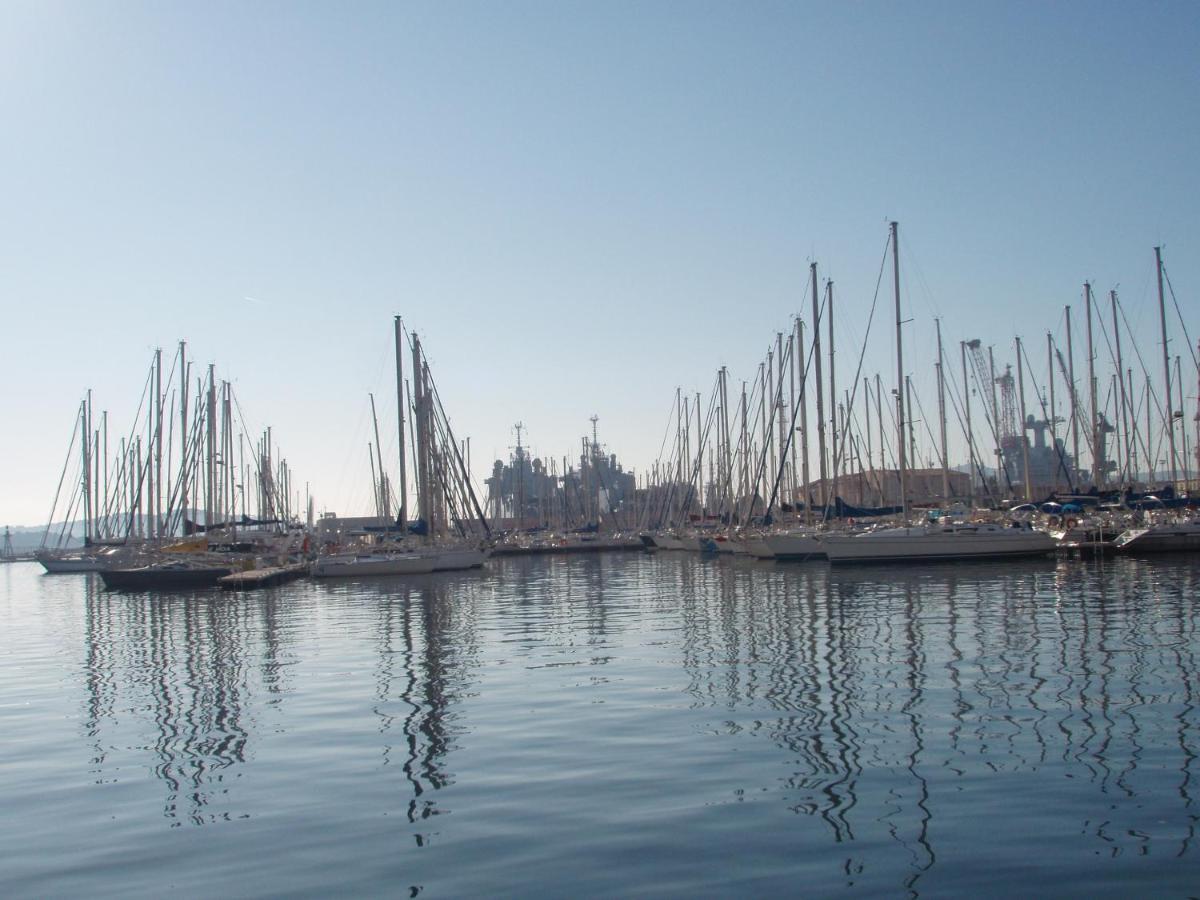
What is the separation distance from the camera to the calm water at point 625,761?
391 inches

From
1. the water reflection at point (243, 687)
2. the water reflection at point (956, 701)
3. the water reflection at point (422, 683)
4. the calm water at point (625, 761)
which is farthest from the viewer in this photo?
the water reflection at point (243, 687)

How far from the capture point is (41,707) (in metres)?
20.4

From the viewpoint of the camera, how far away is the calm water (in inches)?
391

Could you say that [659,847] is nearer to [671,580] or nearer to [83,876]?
[83,876]

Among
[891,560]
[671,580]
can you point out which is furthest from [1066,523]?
[671,580]

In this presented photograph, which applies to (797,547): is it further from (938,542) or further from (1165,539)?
(1165,539)

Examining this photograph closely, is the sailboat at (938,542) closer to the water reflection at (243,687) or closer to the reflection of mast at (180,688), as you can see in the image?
the water reflection at (243,687)

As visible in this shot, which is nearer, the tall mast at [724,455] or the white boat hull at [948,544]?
the white boat hull at [948,544]

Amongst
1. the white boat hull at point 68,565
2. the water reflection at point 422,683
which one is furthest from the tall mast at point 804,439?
the white boat hull at point 68,565

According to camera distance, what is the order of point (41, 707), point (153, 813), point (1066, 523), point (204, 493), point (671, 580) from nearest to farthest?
1. point (153, 813)
2. point (41, 707)
3. point (671, 580)
4. point (1066, 523)
5. point (204, 493)

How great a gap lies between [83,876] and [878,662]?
14856mm

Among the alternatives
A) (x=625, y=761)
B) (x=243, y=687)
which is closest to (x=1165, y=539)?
(x=243, y=687)

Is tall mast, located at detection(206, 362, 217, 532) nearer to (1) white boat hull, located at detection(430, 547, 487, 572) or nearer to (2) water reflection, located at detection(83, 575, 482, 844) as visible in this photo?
(1) white boat hull, located at detection(430, 547, 487, 572)

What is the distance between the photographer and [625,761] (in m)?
13.9
